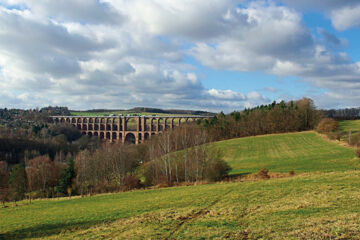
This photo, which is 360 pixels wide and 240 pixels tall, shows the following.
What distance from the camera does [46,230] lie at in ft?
47.0

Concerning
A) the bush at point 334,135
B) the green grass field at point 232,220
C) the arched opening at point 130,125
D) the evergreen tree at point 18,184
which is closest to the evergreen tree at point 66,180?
the evergreen tree at point 18,184

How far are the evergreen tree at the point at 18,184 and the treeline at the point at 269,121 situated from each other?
42.6 m

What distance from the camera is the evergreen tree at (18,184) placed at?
42.3 meters

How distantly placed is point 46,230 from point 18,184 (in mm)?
34725

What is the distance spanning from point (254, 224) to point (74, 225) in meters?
9.33

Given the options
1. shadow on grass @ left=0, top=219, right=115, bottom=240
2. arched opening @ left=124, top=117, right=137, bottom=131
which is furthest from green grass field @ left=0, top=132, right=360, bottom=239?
arched opening @ left=124, top=117, right=137, bottom=131

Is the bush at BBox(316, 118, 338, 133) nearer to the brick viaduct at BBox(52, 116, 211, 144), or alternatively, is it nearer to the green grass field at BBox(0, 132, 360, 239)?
the green grass field at BBox(0, 132, 360, 239)

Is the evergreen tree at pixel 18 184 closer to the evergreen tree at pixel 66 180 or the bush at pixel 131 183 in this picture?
the evergreen tree at pixel 66 180

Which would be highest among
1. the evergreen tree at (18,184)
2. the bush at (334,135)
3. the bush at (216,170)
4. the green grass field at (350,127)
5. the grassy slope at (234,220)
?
the green grass field at (350,127)

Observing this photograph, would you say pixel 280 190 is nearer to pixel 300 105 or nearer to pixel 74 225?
pixel 74 225

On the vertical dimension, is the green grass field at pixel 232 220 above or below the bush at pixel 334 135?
below

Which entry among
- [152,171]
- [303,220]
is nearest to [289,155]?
[152,171]

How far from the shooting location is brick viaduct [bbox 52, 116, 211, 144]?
418 ft

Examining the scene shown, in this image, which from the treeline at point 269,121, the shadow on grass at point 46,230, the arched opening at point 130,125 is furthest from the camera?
the arched opening at point 130,125
